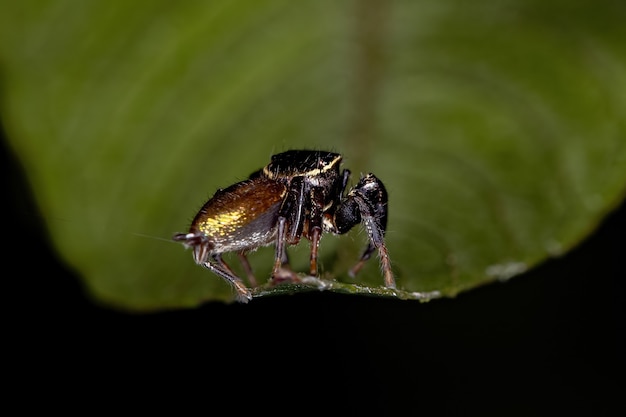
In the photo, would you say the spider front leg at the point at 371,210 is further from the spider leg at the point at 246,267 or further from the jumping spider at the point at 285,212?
the spider leg at the point at 246,267

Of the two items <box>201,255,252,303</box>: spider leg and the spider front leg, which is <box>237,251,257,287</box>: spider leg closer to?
<box>201,255,252,303</box>: spider leg

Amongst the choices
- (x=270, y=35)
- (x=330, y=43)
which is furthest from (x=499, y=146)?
(x=270, y=35)

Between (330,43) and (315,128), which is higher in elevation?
(330,43)

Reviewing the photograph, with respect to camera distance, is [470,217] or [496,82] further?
[496,82]

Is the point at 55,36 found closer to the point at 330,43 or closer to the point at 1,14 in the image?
the point at 1,14

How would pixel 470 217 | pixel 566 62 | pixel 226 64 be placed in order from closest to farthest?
pixel 470 217, pixel 566 62, pixel 226 64

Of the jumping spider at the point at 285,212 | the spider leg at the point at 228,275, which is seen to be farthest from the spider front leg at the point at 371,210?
the spider leg at the point at 228,275

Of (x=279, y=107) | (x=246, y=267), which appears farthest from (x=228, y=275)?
(x=279, y=107)

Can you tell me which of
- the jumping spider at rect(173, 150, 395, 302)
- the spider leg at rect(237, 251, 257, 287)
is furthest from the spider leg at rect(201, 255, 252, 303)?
the spider leg at rect(237, 251, 257, 287)

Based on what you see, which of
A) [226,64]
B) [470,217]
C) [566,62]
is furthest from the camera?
[226,64]
